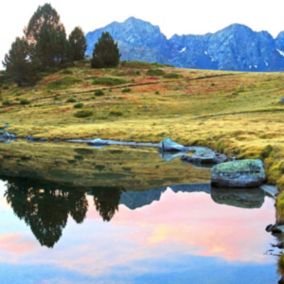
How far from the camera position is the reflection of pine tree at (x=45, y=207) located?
2913cm

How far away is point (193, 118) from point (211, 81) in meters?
50.9

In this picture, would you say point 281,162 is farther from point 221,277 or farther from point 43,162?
point 43,162

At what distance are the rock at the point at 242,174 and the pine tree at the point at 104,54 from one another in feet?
450

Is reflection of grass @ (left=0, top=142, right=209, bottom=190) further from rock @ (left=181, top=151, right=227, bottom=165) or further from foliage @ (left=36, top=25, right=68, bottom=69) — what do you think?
foliage @ (left=36, top=25, right=68, bottom=69)

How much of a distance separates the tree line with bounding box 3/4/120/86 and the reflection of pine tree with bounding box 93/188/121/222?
408ft

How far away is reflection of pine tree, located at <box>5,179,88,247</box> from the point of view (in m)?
29.1

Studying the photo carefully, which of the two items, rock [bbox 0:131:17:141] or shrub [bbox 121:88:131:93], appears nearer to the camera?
rock [bbox 0:131:17:141]

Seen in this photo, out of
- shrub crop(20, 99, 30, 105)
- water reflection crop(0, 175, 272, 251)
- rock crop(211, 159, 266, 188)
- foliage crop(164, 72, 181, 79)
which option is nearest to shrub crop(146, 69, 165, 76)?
foliage crop(164, 72, 181, 79)

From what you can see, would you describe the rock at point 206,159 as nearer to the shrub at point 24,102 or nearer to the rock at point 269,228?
the rock at point 269,228

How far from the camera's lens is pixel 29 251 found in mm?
25359

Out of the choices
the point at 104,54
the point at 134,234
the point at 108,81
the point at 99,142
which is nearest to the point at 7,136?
the point at 99,142

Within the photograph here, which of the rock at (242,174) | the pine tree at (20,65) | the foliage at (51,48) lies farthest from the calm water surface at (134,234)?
the foliage at (51,48)

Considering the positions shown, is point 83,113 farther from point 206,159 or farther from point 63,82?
point 206,159

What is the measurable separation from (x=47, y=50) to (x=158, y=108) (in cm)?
6781
